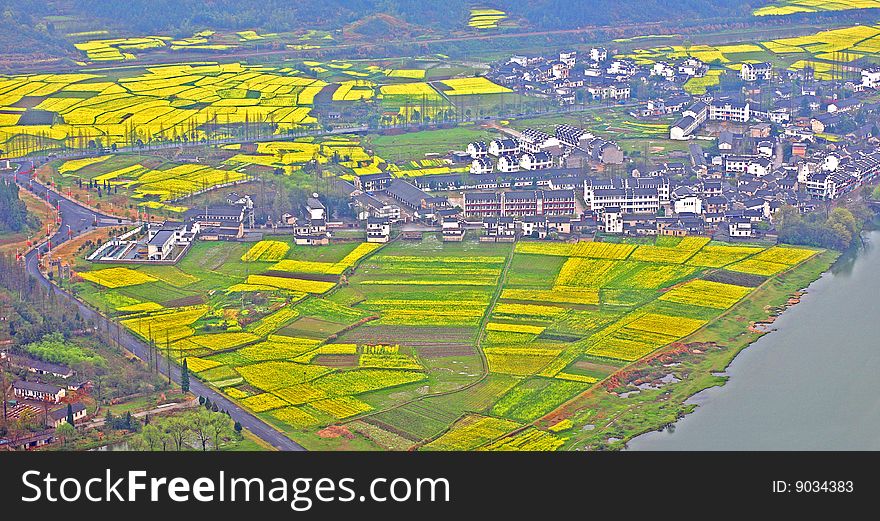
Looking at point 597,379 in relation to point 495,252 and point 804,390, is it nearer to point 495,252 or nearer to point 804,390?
point 804,390

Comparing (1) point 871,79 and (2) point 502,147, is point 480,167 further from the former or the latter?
(1) point 871,79

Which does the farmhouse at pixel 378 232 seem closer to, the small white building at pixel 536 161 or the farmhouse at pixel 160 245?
the farmhouse at pixel 160 245

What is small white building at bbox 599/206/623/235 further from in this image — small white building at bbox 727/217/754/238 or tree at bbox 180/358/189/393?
tree at bbox 180/358/189/393

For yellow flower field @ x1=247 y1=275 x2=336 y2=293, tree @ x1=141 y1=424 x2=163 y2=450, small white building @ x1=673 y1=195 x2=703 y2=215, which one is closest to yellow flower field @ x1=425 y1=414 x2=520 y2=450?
tree @ x1=141 y1=424 x2=163 y2=450

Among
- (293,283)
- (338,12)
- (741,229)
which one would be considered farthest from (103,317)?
(338,12)

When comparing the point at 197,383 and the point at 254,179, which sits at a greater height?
the point at 254,179

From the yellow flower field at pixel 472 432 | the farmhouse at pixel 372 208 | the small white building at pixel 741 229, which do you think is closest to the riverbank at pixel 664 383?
the yellow flower field at pixel 472 432
